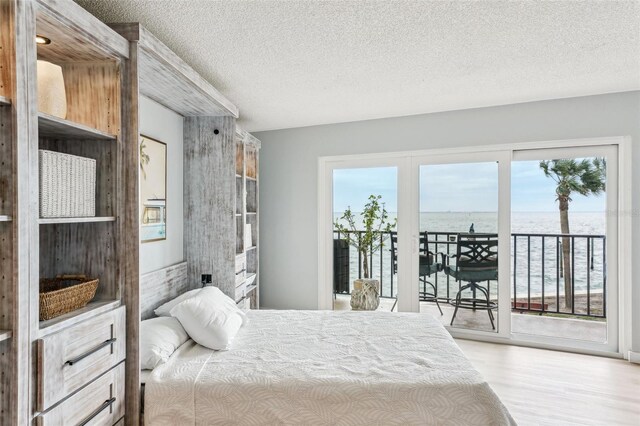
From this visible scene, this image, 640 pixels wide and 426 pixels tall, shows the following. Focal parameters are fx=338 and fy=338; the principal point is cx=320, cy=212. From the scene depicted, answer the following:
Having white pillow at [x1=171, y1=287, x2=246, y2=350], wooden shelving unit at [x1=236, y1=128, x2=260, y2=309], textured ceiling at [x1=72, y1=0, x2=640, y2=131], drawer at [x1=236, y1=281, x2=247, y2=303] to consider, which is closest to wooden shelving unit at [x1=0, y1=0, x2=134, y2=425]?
textured ceiling at [x1=72, y1=0, x2=640, y2=131]

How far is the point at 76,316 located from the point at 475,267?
11.6ft

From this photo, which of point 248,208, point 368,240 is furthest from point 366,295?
point 248,208

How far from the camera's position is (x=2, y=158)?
1118mm

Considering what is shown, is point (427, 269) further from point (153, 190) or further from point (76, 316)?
point (76, 316)

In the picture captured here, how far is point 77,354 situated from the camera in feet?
4.53

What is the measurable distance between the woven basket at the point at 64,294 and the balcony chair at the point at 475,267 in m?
3.36

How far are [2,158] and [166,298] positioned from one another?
71.3 inches

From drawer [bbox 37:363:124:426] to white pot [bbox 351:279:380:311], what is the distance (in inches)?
103

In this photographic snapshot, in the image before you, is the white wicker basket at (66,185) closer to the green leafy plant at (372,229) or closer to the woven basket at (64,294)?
the woven basket at (64,294)

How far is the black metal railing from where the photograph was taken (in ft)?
11.1

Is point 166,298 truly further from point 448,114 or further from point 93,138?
point 448,114

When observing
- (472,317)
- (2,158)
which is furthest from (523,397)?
(2,158)

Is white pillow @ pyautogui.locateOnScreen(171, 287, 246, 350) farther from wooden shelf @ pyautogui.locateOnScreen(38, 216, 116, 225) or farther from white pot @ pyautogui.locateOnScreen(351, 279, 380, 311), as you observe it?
white pot @ pyautogui.locateOnScreen(351, 279, 380, 311)

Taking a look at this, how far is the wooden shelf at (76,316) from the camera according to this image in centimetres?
125
